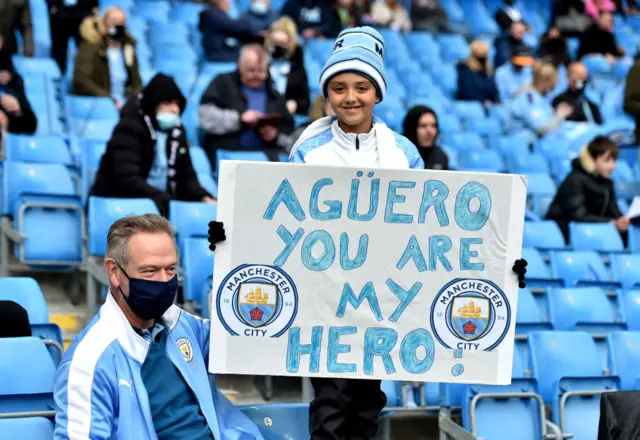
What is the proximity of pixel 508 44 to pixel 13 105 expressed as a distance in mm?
7078

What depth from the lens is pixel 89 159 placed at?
23.6ft

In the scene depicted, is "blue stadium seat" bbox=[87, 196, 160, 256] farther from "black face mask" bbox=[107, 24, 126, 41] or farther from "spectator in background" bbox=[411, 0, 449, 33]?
"spectator in background" bbox=[411, 0, 449, 33]

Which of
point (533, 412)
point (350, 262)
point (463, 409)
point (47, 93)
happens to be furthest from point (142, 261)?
point (47, 93)

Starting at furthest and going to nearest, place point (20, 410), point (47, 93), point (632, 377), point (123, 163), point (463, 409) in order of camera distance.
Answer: point (47, 93), point (123, 163), point (632, 377), point (463, 409), point (20, 410)

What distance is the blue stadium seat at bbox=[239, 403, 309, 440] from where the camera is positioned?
366 centimetres

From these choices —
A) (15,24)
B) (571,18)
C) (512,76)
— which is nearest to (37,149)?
(15,24)

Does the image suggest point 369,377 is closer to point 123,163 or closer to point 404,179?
point 404,179

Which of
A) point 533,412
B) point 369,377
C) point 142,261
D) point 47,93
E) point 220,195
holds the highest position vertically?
point 47,93

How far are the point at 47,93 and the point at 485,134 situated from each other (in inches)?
170

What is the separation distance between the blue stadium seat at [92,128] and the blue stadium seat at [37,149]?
1.59 ft

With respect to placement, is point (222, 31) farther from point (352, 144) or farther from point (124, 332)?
point (124, 332)

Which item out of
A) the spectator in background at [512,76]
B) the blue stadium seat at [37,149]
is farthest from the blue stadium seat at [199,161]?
the spectator in background at [512,76]

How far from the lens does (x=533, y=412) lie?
4.98 meters

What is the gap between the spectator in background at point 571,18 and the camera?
1456cm
